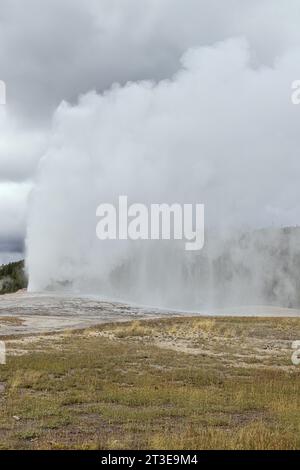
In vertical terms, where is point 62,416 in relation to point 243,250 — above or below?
below

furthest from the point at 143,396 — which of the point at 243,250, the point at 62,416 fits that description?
the point at 243,250

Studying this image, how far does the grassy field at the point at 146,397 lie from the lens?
12461 millimetres

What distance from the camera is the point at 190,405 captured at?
53.8ft

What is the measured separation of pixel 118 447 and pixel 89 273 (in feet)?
382

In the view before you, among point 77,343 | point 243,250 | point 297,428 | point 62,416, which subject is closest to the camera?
point 297,428

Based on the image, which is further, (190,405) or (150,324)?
(150,324)

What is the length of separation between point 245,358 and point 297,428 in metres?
14.6

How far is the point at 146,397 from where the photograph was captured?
17.4m

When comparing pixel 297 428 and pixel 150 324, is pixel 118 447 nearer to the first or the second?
pixel 297 428

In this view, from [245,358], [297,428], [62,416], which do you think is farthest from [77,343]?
[297,428]

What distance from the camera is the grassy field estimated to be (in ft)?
40.9

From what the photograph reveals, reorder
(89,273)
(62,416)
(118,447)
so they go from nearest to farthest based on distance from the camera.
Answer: (118,447) → (62,416) → (89,273)

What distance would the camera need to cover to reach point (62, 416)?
579 inches
